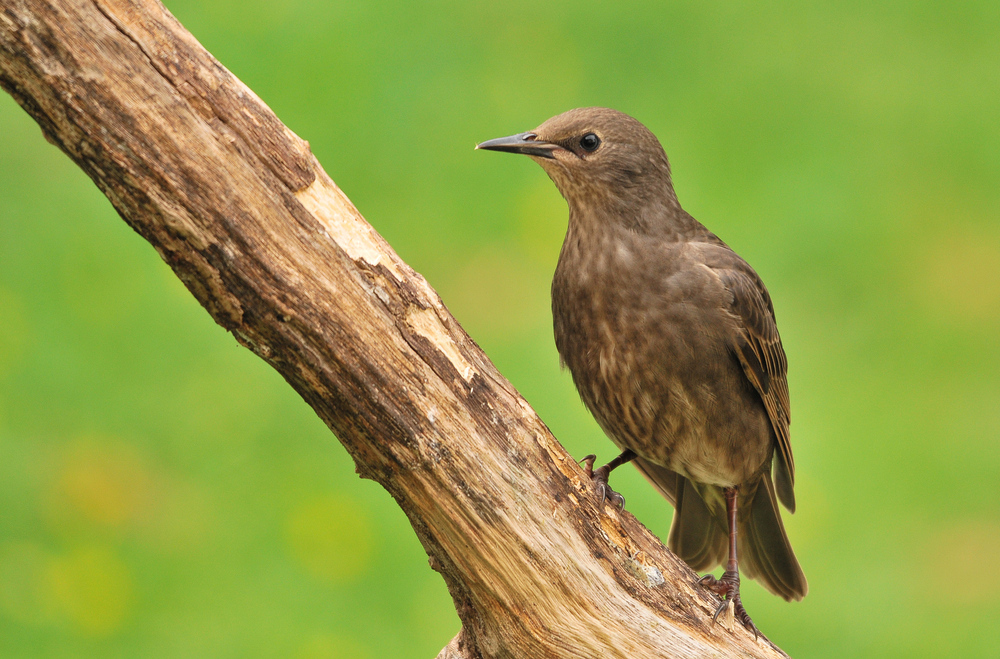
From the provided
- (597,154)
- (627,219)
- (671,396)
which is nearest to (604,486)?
(671,396)

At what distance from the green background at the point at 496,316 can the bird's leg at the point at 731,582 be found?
1.81 m

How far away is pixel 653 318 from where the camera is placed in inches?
159

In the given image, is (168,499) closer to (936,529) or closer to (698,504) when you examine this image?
(698,504)

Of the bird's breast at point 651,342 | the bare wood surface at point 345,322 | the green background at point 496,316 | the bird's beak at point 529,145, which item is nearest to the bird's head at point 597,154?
the bird's beak at point 529,145

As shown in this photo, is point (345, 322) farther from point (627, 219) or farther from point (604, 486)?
point (627, 219)

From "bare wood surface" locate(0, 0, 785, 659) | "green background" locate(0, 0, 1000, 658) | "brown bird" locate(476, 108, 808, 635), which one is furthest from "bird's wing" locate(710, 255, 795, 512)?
"green background" locate(0, 0, 1000, 658)

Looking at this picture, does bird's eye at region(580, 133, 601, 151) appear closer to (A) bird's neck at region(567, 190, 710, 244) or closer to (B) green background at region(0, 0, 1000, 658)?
(A) bird's neck at region(567, 190, 710, 244)

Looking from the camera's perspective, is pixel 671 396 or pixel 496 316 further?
pixel 496 316

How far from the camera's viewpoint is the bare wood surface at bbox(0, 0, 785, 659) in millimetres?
2771

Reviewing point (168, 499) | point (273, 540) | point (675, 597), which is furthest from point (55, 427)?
point (675, 597)

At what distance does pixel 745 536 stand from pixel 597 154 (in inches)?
67.3

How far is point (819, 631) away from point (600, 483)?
3.02m

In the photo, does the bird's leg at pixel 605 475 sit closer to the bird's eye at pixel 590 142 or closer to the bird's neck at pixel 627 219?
the bird's neck at pixel 627 219

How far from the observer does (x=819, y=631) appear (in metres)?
6.19
